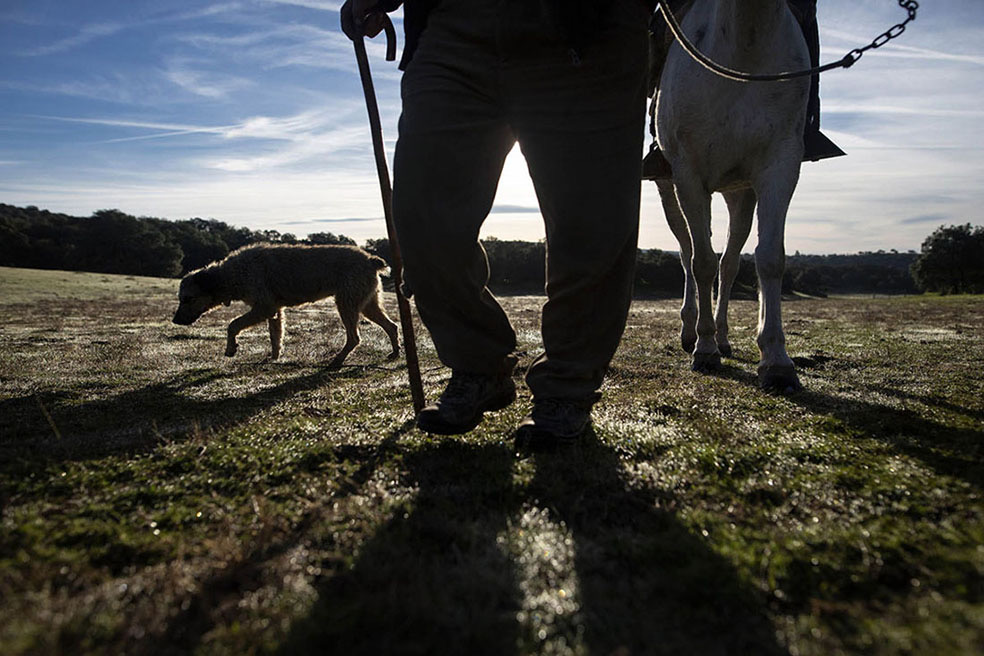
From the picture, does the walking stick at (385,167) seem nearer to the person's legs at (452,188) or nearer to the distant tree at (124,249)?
the person's legs at (452,188)

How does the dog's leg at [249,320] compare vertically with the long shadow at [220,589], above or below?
below

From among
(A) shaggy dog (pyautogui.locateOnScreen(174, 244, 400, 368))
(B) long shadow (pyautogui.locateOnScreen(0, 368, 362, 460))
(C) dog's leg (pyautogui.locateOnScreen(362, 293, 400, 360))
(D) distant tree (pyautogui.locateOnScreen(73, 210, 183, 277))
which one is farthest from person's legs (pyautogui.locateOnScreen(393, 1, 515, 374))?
(D) distant tree (pyautogui.locateOnScreen(73, 210, 183, 277))

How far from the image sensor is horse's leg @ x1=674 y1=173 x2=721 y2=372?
4.01m

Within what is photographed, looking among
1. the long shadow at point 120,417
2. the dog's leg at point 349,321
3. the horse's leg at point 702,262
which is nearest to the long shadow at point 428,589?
the long shadow at point 120,417

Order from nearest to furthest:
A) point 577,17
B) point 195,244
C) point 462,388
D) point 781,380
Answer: point 577,17 → point 462,388 → point 781,380 → point 195,244

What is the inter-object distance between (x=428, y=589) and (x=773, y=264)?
3.06m

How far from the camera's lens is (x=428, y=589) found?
1185 millimetres

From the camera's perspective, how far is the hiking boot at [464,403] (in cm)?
221

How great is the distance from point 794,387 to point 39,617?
3.44m

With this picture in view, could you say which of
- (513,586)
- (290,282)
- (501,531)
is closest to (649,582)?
(513,586)

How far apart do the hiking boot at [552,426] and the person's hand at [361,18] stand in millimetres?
1999

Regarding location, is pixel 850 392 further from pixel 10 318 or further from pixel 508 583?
pixel 10 318

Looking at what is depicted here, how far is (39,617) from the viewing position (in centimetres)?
105

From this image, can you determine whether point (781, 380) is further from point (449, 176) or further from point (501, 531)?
point (501, 531)
